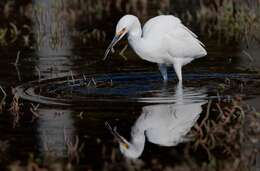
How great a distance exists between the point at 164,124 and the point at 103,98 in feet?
4.74

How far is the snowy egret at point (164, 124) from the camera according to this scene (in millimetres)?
7770

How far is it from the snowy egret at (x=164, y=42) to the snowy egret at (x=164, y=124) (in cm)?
90

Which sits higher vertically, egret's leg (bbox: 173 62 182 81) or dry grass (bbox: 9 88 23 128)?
egret's leg (bbox: 173 62 182 81)

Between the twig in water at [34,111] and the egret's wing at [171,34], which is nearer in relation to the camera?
the twig in water at [34,111]

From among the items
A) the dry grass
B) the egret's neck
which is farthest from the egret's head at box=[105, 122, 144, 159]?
the egret's neck

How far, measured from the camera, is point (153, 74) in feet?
38.1

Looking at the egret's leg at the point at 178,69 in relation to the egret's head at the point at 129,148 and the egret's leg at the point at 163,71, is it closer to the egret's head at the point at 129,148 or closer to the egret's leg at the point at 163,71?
the egret's leg at the point at 163,71

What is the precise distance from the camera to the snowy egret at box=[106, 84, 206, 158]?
7.77m

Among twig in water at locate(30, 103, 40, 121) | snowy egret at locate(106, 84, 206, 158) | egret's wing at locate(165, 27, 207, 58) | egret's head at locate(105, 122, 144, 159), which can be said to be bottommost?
egret's head at locate(105, 122, 144, 159)

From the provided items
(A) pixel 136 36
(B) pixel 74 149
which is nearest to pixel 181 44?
(A) pixel 136 36

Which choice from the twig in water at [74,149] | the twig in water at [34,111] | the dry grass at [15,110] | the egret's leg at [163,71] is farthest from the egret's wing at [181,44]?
the twig in water at [74,149]

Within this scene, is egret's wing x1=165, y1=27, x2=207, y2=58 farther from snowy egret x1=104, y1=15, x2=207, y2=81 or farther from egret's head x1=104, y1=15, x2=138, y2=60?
egret's head x1=104, y1=15, x2=138, y2=60

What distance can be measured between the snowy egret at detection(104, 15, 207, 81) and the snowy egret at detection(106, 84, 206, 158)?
2.96 ft

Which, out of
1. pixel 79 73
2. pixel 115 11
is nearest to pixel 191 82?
pixel 79 73
